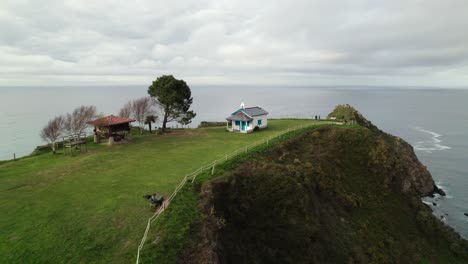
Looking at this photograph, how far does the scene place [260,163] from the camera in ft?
88.8

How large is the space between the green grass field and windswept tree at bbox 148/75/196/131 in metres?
11.9

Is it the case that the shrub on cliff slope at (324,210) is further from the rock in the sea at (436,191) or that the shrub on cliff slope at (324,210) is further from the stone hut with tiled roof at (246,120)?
the rock in the sea at (436,191)

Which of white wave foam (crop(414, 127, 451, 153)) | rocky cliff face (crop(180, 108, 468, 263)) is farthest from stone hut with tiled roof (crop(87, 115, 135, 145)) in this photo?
Result: white wave foam (crop(414, 127, 451, 153))

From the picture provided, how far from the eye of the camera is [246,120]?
46.9 meters

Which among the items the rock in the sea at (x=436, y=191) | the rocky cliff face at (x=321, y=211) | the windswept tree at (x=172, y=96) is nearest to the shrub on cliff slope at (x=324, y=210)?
the rocky cliff face at (x=321, y=211)

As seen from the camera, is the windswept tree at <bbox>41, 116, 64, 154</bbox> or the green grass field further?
the windswept tree at <bbox>41, 116, 64, 154</bbox>

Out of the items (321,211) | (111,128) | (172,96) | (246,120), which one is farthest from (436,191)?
(111,128)

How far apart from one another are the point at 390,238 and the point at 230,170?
60.9 feet

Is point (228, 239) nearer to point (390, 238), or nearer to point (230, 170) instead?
point (230, 170)

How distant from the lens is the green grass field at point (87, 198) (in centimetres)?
1501

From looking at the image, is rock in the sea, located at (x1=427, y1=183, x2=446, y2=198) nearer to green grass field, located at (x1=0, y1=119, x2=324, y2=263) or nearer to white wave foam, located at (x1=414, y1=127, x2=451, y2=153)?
white wave foam, located at (x1=414, y1=127, x2=451, y2=153)

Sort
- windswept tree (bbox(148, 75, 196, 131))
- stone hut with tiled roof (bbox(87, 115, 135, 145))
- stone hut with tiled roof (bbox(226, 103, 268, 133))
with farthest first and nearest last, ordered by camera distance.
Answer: stone hut with tiled roof (bbox(226, 103, 268, 133)) < windswept tree (bbox(148, 75, 196, 131)) < stone hut with tiled roof (bbox(87, 115, 135, 145))

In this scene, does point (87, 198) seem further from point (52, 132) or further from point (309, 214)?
point (52, 132)

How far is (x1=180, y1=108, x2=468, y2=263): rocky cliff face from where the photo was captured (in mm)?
19906
